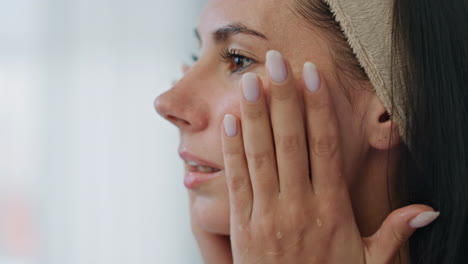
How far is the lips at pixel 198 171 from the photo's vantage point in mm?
835

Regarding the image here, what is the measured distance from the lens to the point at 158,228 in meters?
1.81

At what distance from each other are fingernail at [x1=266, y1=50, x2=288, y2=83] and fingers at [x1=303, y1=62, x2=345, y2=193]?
0.12 ft

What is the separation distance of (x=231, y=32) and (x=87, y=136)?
3.70 ft

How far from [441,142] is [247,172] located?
12.9 inches

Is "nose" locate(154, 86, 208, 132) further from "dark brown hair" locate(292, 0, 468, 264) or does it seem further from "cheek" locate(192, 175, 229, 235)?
"dark brown hair" locate(292, 0, 468, 264)

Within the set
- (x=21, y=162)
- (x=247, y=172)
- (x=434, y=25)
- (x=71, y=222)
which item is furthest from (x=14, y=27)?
(x=434, y=25)

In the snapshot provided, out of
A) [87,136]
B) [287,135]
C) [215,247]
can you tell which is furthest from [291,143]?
[87,136]

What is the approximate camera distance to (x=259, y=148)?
0.74 m

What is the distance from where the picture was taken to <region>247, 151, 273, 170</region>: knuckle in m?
0.75

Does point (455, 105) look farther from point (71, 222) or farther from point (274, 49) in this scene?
point (71, 222)

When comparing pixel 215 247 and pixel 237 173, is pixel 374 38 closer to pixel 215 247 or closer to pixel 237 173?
pixel 237 173

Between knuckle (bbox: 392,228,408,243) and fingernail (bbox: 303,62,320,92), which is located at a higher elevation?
fingernail (bbox: 303,62,320,92)


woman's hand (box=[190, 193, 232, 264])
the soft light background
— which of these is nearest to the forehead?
woman's hand (box=[190, 193, 232, 264])

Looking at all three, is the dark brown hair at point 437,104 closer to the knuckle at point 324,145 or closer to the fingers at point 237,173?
the knuckle at point 324,145
